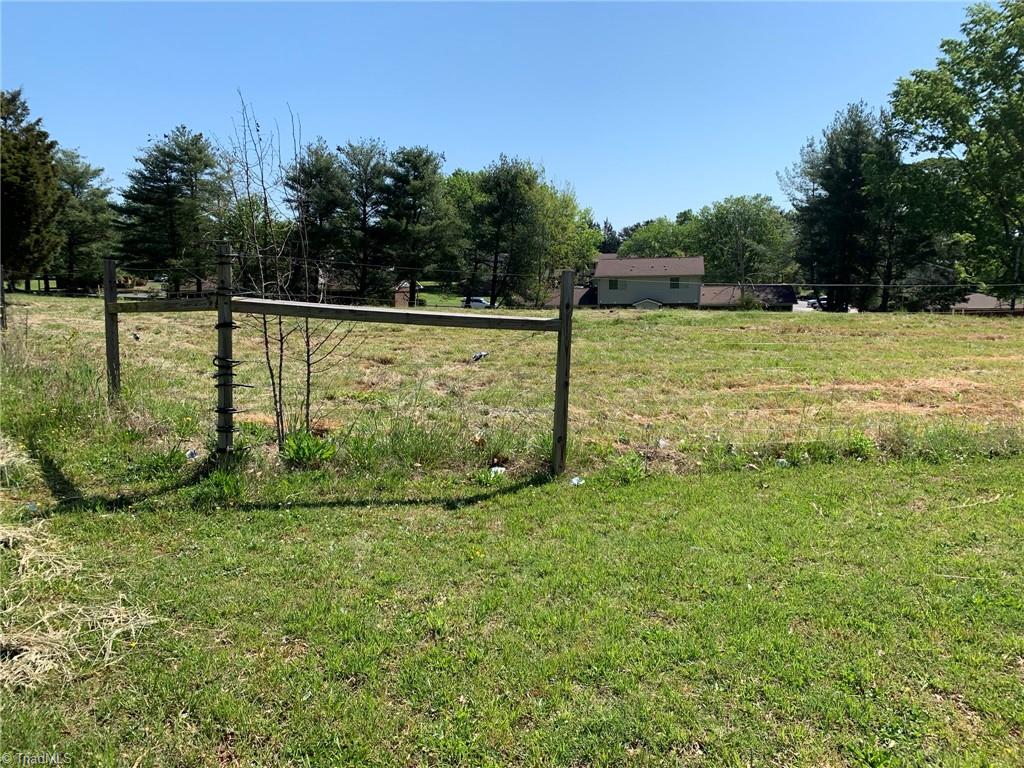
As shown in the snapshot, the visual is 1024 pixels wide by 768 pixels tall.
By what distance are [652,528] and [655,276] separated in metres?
45.3

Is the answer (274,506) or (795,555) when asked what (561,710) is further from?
(274,506)

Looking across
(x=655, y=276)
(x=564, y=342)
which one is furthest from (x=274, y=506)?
(x=655, y=276)

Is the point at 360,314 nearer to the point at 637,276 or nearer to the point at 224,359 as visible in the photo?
the point at 224,359

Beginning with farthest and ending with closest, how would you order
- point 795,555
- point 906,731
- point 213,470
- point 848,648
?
1. point 213,470
2. point 795,555
3. point 848,648
4. point 906,731

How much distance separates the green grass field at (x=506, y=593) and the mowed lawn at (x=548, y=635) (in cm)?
1

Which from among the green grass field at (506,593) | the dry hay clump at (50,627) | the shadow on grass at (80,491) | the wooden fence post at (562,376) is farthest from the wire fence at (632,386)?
the dry hay clump at (50,627)

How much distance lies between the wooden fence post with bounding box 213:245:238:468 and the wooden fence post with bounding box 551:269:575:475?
2342 mm

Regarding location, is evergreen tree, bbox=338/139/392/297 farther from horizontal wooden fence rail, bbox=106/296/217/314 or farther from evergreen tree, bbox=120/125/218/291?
horizontal wooden fence rail, bbox=106/296/217/314

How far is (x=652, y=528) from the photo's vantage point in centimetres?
356

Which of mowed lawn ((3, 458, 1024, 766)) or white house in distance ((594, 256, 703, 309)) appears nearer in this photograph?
mowed lawn ((3, 458, 1024, 766))

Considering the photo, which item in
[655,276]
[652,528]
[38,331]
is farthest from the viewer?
[655,276]

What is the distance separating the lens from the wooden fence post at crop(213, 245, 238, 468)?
4.18 meters

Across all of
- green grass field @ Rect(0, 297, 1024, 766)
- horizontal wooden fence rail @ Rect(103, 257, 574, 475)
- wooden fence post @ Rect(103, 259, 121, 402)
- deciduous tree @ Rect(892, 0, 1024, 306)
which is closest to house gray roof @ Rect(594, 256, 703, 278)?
deciduous tree @ Rect(892, 0, 1024, 306)

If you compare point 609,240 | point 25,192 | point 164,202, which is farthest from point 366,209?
point 609,240
